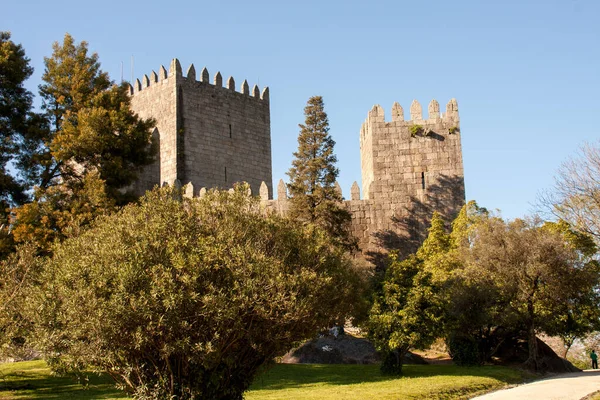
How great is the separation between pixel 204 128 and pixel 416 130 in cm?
953

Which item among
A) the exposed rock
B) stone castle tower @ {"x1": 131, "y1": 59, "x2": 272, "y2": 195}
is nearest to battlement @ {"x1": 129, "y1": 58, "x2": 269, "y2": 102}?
stone castle tower @ {"x1": 131, "y1": 59, "x2": 272, "y2": 195}

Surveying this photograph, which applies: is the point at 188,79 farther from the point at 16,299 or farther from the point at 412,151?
the point at 16,299

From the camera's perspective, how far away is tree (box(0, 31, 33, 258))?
2125cm

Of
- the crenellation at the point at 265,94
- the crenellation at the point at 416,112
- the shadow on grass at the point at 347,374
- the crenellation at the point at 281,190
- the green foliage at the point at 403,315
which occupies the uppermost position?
the crenellation at the point at 265,94

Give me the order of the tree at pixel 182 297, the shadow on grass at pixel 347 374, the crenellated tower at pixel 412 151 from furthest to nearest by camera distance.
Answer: the crenellated tower at pixel 412 151 < the shadow on grass at pixel 347 374 < the tree at pixel 182 297

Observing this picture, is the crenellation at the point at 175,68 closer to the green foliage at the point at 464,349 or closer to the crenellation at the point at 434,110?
the crenellation at the point at 434,110

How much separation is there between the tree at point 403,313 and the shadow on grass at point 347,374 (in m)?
0.74

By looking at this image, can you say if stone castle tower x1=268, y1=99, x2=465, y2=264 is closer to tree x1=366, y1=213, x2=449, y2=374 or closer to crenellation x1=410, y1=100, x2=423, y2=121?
crenellation x1=410, y1=100, x2=423, y2=121

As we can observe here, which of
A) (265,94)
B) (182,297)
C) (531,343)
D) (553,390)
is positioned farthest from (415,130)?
(182,297)

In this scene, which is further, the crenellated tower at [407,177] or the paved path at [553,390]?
the crenellated tower at [407,177]

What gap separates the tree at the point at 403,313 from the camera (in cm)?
1580

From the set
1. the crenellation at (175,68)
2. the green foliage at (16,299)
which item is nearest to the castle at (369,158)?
A: the crenellation at (175,68)

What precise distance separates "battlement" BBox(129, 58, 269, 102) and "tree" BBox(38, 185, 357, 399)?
17952mm

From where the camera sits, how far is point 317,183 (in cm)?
2398
